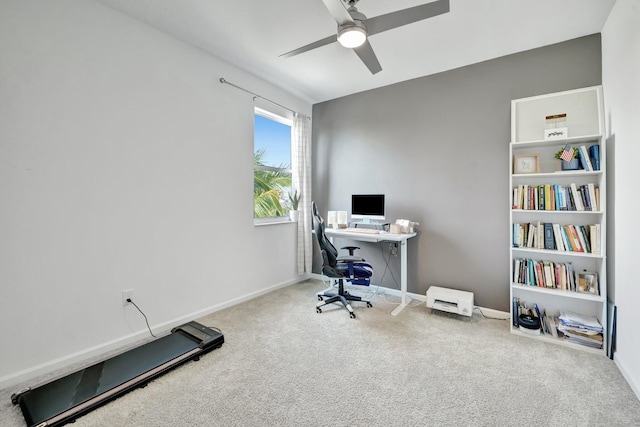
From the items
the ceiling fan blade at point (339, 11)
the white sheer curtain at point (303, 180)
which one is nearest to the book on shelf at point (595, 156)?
the ceiling fan blade at point (339, 11)

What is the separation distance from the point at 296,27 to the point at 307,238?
8.33 feet

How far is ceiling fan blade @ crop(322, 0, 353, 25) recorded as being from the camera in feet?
5.29

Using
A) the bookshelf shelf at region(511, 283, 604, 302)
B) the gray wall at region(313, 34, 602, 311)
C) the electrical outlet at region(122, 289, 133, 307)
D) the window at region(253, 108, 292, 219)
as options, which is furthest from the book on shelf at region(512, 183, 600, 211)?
the electrical outlet at region(122, 289, 133, 307)

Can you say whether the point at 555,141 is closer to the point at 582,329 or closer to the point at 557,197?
the point at 557,197

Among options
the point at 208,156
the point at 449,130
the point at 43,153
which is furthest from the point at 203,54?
the point at 449,130

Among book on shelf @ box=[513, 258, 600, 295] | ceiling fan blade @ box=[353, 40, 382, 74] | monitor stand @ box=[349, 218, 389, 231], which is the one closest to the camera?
ceiling fan blade @ box=[353, 40, 382, 74]

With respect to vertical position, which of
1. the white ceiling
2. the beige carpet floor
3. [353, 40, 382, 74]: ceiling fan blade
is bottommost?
the beige carpet floor

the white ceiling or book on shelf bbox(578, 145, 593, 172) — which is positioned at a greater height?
the white ceiling

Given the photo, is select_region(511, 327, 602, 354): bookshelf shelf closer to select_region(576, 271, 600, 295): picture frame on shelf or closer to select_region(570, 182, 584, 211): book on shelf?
select_region(576, 271, 600, 295): picture frame on shelf

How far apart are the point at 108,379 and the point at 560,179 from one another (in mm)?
3898

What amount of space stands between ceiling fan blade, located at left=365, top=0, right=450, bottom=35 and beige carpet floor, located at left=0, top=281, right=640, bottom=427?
2306 millimetres

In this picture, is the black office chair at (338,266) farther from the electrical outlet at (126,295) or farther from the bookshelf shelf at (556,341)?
the electrical outlet at (126,295)

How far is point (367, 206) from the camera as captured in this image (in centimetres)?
350

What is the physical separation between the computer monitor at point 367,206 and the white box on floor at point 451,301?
3.42ft
